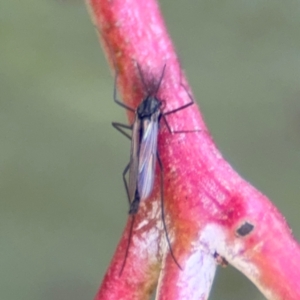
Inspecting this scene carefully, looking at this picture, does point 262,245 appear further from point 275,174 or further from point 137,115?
point 275,174

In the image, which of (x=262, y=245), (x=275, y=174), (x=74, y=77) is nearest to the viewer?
(x=262, y=245)

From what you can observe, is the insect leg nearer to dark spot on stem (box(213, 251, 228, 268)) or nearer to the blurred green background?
dark spot on stem (box(213, 251, 228, 268))

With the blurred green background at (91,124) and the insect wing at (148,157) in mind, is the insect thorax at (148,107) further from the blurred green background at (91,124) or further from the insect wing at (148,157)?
the blurred green background at (91,124)

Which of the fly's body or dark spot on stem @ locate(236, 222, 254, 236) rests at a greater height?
the fly's body

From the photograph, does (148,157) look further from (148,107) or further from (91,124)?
(91,124)

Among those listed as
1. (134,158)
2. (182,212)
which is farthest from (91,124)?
(182,212)

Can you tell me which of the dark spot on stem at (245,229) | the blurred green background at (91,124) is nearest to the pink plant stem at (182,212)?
the dark spot on stem at (245,229)

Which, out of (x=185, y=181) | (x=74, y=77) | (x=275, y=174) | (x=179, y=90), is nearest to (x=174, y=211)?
(x=185, y=181)

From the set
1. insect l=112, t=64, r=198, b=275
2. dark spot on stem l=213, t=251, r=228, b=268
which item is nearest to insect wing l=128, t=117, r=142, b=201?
insect l=112, t=64, r=198, b=275
